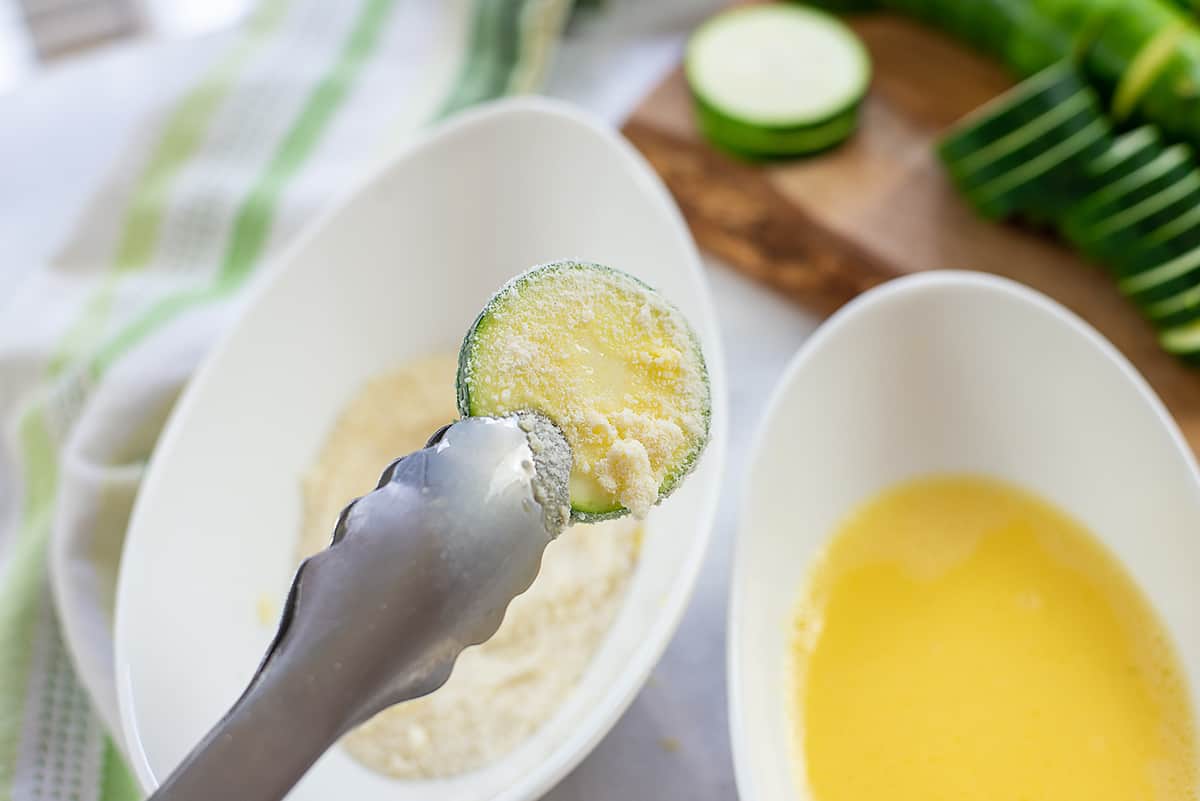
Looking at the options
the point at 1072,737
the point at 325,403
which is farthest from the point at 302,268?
the point at 1072,737

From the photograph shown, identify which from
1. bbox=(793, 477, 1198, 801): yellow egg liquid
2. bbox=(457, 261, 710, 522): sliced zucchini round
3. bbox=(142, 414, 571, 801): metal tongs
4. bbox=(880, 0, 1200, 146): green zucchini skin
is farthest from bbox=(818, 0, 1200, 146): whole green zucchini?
bbox=(142, 414, 571, 801): metal tongs

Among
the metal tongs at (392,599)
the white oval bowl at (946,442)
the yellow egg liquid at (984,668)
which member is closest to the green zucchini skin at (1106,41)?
the white oval bowl at (946,442)

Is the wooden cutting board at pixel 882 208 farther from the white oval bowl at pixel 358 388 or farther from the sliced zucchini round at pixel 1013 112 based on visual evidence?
the white oval bowl at pixel 358 388

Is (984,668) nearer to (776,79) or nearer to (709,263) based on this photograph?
Answer: (709,263)

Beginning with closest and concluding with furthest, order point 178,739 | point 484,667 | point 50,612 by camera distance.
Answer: point 178,739, point 484,667, point 50,612

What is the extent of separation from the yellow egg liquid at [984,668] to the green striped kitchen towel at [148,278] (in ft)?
2.36

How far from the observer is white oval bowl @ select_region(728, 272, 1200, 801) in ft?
3.56

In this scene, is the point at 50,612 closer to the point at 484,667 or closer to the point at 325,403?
the point at 325,403

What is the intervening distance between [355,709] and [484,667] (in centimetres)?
42

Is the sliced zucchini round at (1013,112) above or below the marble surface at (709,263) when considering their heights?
above

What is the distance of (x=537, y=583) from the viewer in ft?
3.81

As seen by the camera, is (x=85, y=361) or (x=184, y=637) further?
(x=85, y=361)

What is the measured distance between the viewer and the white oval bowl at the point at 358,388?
1.03 m

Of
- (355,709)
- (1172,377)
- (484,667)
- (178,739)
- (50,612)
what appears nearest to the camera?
(355,709)
